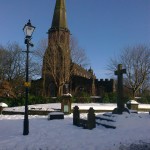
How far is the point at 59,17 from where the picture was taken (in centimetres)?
6031

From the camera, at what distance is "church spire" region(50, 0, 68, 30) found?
58.7 metres

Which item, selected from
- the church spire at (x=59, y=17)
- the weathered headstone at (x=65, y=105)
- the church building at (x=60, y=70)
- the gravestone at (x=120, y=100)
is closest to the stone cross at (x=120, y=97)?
the gravestone at (x=120, y=100)

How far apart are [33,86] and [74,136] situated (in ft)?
128

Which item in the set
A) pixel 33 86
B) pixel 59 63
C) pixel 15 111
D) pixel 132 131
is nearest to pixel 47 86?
pixel 33 86

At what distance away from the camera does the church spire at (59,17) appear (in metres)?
58.7

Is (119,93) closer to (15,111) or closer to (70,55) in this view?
(15,111)

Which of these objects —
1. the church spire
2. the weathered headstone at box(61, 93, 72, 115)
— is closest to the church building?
the church spire

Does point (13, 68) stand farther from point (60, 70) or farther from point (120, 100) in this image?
point (120, 100)

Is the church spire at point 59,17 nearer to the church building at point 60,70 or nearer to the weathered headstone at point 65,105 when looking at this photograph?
the church building at point 60,70

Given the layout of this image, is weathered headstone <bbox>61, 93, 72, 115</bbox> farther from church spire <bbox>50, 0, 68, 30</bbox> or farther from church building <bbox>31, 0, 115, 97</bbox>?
church spire <bbox>50, 0, 68, 30</bbox>

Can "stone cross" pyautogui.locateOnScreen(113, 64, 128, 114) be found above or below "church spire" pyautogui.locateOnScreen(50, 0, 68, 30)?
below

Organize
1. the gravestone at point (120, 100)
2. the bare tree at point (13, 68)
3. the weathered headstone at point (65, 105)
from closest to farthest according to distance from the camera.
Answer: the gravestone at point (120, 100) → the weathered headstone at point (65, 105) → the bare tree at point (13, 68)

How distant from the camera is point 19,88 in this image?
1628 inches

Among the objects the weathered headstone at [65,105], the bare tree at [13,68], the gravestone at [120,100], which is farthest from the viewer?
the bare tree at [13,68]
